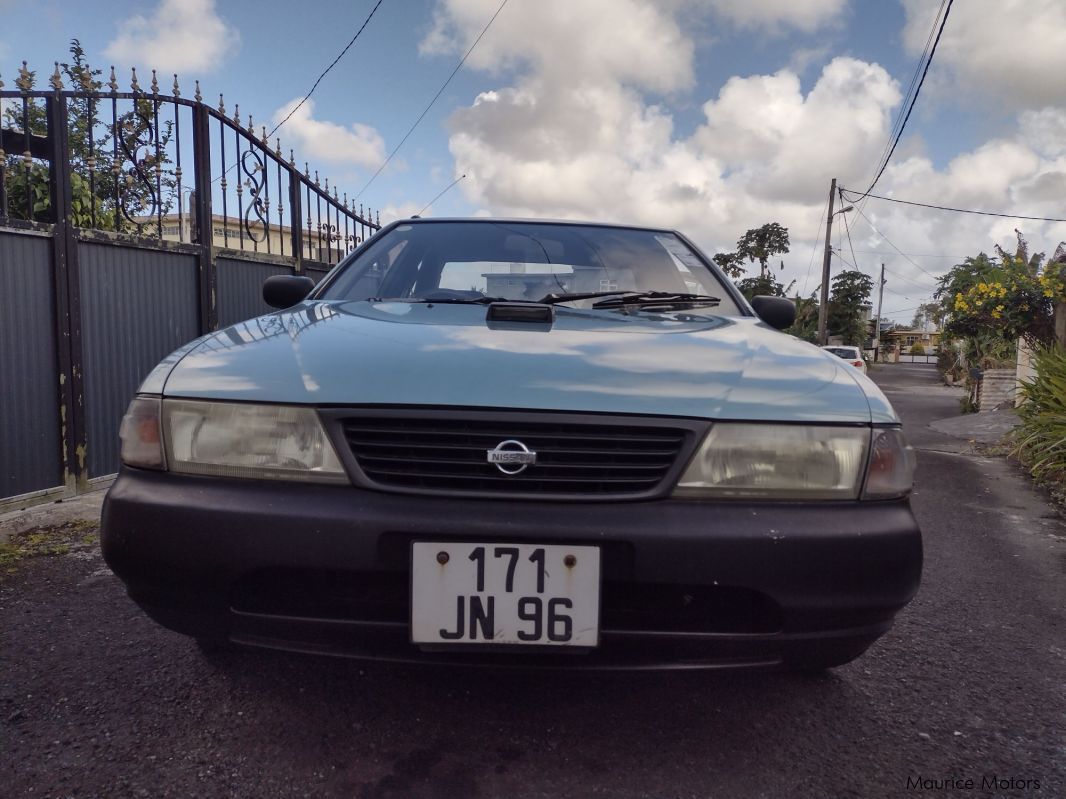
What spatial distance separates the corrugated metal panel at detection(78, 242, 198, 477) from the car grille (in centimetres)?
373

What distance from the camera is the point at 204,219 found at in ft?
17.6

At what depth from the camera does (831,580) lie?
1.56 m

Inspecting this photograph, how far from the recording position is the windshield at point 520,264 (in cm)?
267

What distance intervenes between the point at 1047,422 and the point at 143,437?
23.0 ft

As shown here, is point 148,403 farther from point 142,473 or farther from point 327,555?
point 327,555

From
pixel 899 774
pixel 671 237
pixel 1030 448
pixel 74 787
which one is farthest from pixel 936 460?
pixel 74 787

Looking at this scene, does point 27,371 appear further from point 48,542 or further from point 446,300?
point 446,300

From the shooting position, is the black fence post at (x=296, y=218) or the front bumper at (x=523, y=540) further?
the black fence post at (x=296, y=218)

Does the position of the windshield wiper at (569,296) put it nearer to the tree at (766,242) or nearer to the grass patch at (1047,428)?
the grass patch at (1047,428)

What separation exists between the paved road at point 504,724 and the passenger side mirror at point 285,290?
1141mm

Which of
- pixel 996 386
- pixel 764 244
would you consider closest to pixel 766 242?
pixel 764 244

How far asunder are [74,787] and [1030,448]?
753 cm

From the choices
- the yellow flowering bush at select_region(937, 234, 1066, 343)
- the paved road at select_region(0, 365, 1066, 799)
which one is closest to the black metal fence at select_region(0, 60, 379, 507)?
the paved road at select_region(0, 365, 1066, 799)

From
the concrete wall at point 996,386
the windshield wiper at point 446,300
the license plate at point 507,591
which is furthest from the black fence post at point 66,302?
the concrete wall at point 996,386
